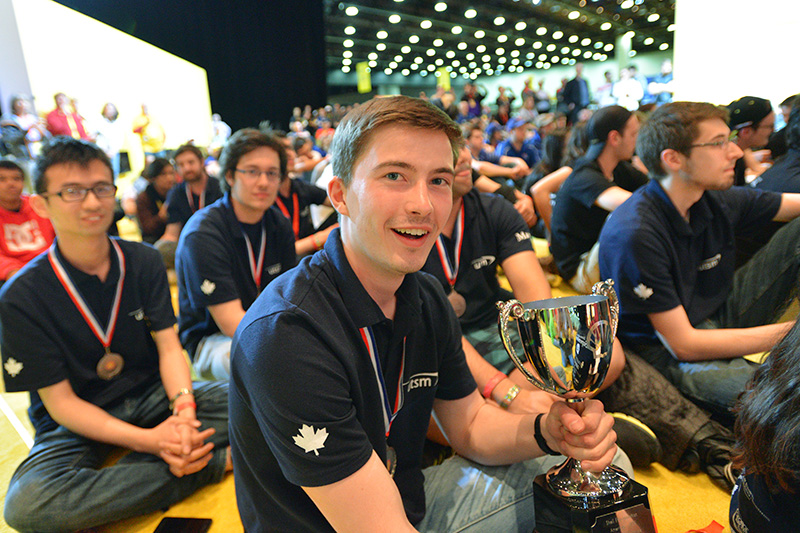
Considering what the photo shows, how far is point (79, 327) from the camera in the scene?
6.12 feet

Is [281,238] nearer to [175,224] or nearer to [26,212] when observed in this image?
[26,212]

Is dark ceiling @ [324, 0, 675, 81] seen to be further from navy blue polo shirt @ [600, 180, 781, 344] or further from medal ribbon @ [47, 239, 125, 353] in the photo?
medal ribbon @ [47, 239, 125, 353]

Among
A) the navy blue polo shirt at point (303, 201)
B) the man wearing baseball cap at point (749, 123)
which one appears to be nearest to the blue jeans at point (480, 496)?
the navy blue polo shirt at point (303, 201)

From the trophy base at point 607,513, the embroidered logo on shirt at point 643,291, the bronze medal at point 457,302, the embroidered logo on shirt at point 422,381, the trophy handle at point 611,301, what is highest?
the trophy handle at point 611,301

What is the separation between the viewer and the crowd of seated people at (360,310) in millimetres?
1023

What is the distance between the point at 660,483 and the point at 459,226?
1257 millimetres

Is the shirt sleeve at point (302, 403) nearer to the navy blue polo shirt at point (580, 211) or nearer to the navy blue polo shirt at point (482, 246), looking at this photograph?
the navy blue polo shirt at point (482, 246)

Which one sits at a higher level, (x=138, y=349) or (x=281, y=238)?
(x=281, y=238)

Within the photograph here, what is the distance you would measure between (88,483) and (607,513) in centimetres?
167

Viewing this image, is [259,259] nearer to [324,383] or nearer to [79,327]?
A: [79,327]

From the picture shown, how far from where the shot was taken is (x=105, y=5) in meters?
11.0

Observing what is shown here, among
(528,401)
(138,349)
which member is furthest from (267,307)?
(138,349)

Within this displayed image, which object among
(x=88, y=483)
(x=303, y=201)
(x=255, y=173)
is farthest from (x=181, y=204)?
(x=88, y=483)

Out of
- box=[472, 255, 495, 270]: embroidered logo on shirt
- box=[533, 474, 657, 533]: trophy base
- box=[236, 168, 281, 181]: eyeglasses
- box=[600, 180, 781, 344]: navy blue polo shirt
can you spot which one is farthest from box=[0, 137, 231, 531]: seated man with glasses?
box=[600, 180, 781, 344]: navy blue polo shirt
